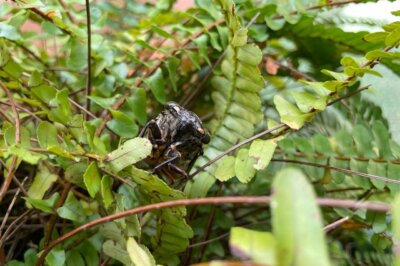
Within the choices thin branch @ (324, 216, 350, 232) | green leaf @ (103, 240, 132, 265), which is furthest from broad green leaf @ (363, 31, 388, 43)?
green leaf @ (103, 240, 132, 265)

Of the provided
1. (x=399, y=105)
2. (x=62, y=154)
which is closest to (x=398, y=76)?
(x=399, y=105)

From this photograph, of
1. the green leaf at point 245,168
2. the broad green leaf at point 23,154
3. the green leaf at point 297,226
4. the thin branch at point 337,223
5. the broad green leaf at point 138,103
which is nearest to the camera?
the green leaf at point 297,226

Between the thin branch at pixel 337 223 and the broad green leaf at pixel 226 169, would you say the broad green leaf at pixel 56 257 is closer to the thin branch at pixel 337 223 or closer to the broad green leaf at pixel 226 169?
the broad green leaf at pixel 226 169

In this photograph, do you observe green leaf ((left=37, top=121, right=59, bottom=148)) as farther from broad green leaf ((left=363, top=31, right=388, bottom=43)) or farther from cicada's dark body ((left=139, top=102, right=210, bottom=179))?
broad green leaf ((left=363, top=31, right=388, bottom=43))

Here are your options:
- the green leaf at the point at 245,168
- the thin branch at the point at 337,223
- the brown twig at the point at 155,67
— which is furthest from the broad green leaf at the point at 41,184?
the thin branch at the point at 337,223

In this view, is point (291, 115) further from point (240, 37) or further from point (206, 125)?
point (206, 125)

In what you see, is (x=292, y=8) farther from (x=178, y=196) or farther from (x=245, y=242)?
(x=245, y=242)

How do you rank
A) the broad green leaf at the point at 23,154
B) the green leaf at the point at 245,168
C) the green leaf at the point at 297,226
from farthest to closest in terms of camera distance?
the green leaf at the point at 245,168 → the broad green leaf at the point at 23,154 → the green leaf at the point at 297,226

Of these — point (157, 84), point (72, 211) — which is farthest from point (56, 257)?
point (157, 84)
